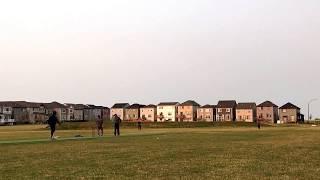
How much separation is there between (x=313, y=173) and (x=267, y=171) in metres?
1.38

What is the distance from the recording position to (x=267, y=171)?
15492 millimetres

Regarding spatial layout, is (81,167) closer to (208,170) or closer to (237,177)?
(208,170)

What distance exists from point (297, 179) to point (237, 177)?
161cm

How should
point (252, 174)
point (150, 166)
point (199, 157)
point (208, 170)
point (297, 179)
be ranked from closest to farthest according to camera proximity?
point (297, 179), point (252, 174), point (208, 170), point (150, 166), point (199, 157)

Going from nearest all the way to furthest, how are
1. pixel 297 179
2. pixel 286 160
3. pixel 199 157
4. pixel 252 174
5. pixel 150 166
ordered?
pixel 297 179
pixel 252 174
pixel 150 166
pixel 286 160
pixel 199 157

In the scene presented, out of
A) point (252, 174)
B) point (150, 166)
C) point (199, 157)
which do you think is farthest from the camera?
point (199, 157)

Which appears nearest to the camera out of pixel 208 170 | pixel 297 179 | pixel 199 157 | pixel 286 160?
pixel 297 179

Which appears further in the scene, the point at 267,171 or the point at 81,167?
the point at 81,167

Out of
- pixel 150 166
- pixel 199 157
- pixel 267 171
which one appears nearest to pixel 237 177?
pixel 267 171

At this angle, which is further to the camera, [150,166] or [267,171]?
[150,166]

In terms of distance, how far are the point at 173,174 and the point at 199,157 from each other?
227 inches

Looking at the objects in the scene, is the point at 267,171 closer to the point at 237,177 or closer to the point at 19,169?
the point at 237,177

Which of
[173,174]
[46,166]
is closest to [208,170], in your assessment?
[173,174]

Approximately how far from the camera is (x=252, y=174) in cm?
1475
